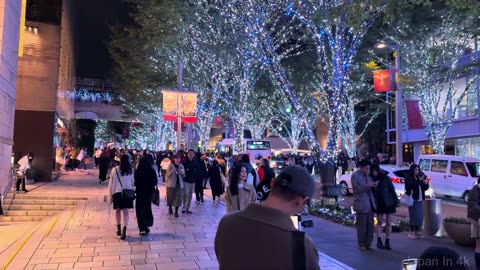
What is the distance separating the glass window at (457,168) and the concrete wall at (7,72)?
53.4 ft

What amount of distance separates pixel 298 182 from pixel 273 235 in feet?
1.16

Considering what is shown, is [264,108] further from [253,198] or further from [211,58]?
[253,198]

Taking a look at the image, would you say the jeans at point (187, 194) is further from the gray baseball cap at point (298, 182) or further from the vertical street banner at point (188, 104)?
the gray baseball cap at point (298, 182)

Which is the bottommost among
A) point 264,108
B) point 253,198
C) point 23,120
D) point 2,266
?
point 2,266

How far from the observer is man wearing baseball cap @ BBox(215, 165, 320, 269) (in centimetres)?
181

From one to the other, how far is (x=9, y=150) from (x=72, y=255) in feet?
29.7

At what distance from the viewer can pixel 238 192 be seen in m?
6.36

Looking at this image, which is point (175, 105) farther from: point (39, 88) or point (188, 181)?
point (188, 181)

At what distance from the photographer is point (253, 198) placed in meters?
6.39

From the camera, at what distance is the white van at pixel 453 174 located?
16359 millimetres

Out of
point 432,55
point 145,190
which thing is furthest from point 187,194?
point 432,55

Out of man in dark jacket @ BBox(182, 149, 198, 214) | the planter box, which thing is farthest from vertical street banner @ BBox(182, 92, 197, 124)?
the planter box

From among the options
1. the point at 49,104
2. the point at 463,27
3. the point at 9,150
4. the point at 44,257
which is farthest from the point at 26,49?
the point at 463,27

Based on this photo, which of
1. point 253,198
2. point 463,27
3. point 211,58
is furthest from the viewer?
point 211,58
